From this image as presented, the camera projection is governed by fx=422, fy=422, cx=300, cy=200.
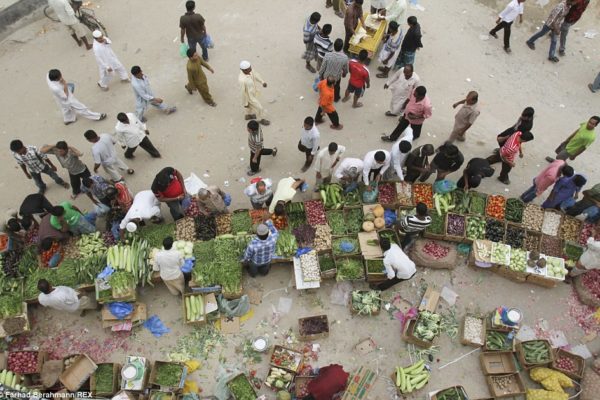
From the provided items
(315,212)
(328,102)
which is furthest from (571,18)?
(315,212)

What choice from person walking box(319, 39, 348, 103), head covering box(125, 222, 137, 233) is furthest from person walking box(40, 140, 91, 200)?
person walking box(319, 39, 348, 103)

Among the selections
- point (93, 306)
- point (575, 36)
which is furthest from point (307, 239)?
point (575, 36)

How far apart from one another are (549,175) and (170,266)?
693 cm

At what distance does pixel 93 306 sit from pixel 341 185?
497 centimetres

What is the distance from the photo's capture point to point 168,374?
6.59 m

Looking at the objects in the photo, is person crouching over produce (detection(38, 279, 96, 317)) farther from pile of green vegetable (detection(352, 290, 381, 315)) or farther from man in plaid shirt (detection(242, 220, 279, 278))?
pile of green vegetable (detection(352, 290, 381, 315))

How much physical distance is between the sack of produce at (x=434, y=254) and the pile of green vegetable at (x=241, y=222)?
3114mm

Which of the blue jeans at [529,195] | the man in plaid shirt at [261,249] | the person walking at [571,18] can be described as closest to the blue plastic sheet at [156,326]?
the man in plaid shirt at [261,249]

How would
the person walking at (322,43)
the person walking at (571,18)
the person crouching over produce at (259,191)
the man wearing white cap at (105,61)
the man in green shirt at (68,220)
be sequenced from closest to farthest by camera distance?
1. the man in green shirt at (68,220)
2. the person crouching over produce at (259,191)
3. the man wearing white cap at (105,61)
4. the person walking at (322,43)
5. the person walking at (571,18)

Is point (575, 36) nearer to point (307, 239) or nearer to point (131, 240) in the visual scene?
point (307, 239)

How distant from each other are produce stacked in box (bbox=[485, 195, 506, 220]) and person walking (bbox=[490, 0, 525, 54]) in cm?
554

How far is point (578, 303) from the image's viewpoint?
25.3ft

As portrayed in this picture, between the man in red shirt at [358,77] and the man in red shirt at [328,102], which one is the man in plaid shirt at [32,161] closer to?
the man in red shirt at [328,102]

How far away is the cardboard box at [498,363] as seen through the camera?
22.6 ft
